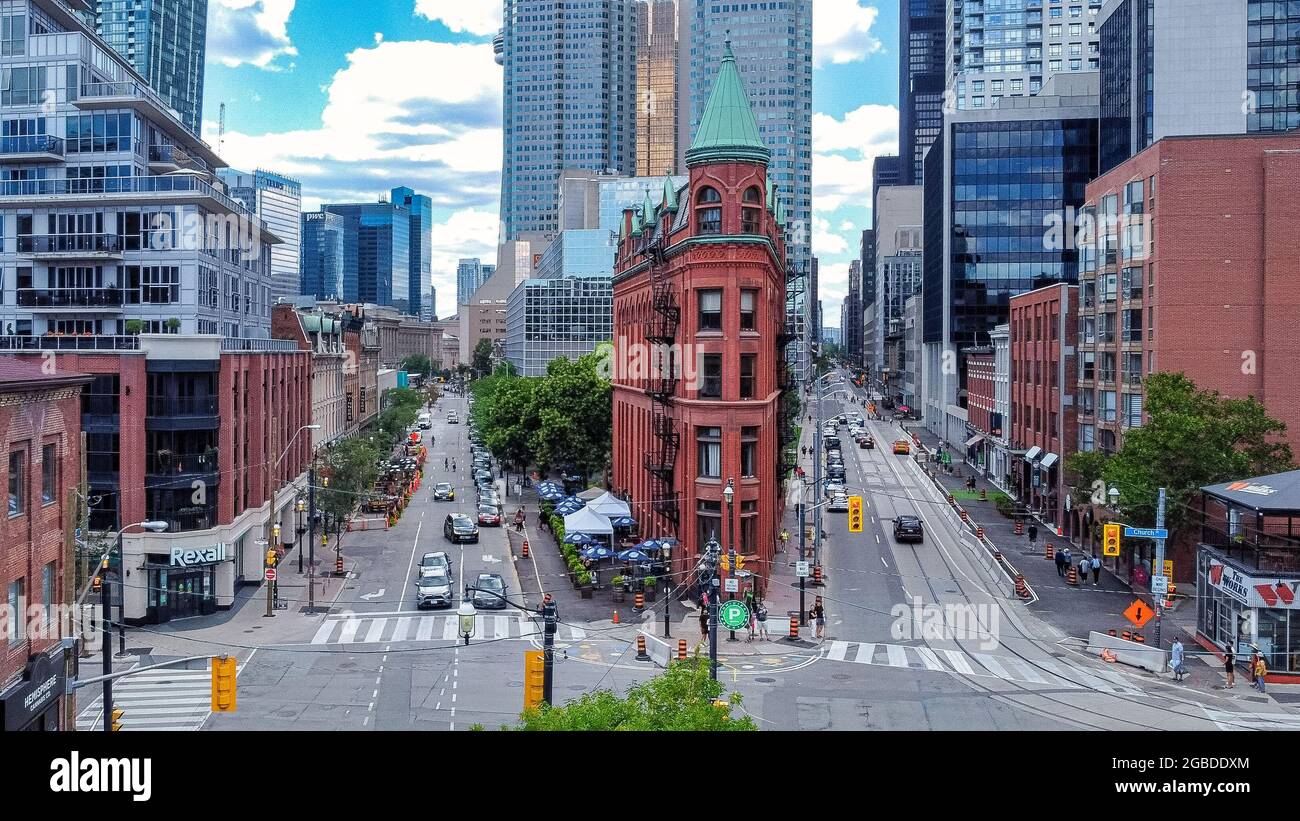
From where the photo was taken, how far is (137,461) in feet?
150

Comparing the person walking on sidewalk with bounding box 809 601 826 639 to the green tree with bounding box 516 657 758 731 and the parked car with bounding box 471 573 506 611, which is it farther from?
the green tree with bounding box 516 657 758 731

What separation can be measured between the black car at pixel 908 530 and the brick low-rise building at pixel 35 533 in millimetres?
46652

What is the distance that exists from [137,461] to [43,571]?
806 inches

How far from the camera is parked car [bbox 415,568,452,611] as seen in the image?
47312mm

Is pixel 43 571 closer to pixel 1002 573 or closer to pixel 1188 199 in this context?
pixel 1002 573

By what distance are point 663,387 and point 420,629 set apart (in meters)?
16.3

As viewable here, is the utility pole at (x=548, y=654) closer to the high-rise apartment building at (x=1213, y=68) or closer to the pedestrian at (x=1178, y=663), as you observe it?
the pedestrian at (x=1178, y=663)

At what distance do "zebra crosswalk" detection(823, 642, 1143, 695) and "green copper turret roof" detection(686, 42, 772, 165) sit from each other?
70.3ft

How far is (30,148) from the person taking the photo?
59.3 metres

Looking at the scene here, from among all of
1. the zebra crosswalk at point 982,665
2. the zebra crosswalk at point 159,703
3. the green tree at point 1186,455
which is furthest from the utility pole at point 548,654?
the green tree at point 1186,455

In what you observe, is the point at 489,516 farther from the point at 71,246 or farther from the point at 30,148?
the point at 30,148

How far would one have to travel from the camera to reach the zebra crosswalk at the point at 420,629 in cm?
4131
